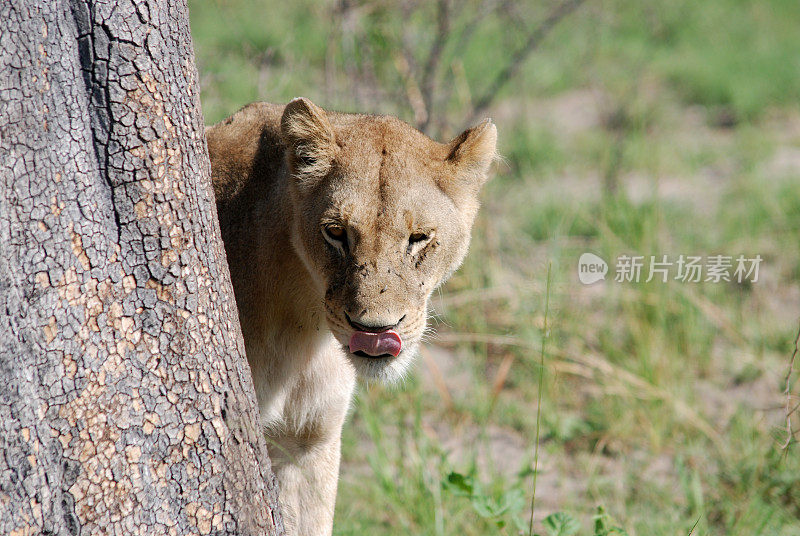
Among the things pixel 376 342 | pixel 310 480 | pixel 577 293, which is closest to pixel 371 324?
pixel 376 342

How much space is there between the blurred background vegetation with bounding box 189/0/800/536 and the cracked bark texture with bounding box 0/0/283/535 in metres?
1.20

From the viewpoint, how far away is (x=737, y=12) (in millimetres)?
11016

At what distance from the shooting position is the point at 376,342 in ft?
9.12

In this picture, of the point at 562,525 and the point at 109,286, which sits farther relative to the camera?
the point at 562,525

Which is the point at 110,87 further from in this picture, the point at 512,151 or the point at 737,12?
the point at 737,12

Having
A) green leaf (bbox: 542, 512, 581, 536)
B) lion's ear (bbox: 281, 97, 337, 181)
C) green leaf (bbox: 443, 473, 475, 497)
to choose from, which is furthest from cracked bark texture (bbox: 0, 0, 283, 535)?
green leaf (bbox: 542, 512, 581, 536)

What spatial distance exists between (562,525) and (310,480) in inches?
41.8

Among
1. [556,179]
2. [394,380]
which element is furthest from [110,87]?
[556,179]

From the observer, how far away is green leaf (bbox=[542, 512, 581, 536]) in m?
2.97

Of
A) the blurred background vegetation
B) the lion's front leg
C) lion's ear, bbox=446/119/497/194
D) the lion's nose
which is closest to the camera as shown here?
the lion's nose

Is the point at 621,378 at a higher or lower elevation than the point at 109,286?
lower

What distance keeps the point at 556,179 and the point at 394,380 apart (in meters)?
4.97

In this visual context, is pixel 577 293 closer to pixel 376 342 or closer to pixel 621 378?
pixel 621 378

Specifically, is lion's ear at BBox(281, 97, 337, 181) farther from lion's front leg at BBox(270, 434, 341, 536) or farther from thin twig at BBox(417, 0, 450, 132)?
thin twig at BBox(417, 0, 450, 132)
